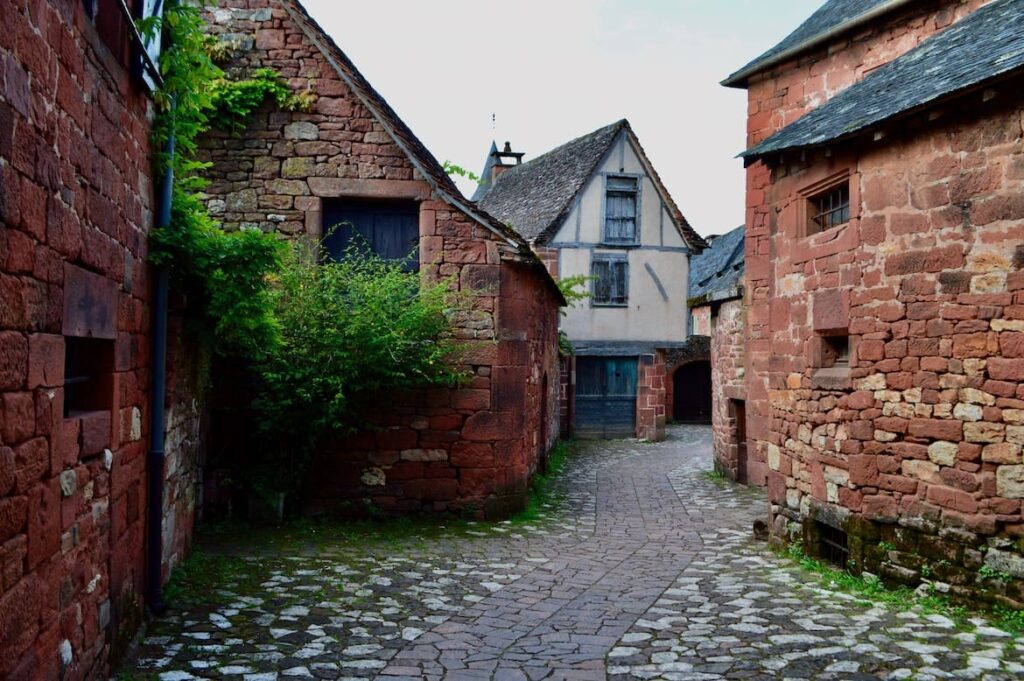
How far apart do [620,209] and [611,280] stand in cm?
172

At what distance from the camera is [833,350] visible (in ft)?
25.6

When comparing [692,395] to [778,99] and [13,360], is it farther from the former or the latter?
[13,360]

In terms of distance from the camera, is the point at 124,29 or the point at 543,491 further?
the point at 543,491

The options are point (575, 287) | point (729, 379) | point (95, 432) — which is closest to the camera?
point (95, 432)

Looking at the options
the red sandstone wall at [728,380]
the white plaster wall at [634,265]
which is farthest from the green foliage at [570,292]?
the red sandstone wall at [728,380]

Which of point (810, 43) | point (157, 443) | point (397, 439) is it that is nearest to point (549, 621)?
point (157, 443)

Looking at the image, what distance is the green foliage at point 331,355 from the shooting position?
8844mm

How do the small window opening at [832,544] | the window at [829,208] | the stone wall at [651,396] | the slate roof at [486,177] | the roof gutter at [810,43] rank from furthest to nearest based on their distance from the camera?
1. the slate roof at [486,177]
2. the stone wall at [651,396]
3. the roof gutter at [810,43]
4. the window at [829,208]
5. the small window opening at [832,544]

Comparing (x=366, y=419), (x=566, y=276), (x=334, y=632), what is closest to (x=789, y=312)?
(x=366, y=419)

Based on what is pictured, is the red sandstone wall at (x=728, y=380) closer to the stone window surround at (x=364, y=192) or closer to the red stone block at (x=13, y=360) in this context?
the stone window surround at (x=364, y=192)

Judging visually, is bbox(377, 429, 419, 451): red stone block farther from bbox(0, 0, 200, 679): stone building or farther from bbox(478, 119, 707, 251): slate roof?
bbox(478, 119, 707, 251): slate roof

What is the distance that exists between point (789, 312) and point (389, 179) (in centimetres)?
459

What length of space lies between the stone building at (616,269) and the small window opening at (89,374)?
16079 millimetres

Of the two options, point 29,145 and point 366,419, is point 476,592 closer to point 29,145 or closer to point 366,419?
point 366,419
